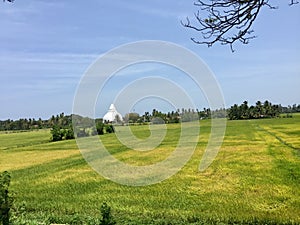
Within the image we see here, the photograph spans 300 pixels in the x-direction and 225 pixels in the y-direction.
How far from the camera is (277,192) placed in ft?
25.6

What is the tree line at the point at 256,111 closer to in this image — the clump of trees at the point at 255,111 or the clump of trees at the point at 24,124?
the clump of trees at the point at 255,111

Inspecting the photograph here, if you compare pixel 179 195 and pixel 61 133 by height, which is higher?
pixel 61 133

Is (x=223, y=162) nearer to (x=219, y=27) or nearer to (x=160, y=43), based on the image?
(x=160, y=43)

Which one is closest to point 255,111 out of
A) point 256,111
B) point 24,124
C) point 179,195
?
point 256,111

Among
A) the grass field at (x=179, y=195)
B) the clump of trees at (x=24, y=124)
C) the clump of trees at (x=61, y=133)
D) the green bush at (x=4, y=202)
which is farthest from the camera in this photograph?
the clump of trees at (x=24, y=124)

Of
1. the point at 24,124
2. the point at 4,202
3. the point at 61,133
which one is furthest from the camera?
the point at 24,124

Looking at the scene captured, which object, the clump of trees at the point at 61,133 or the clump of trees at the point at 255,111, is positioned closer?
the clump of trees at the point at 61,133

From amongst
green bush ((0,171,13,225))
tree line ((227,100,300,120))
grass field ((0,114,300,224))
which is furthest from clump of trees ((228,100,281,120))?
green bush ((0,171,13,225))

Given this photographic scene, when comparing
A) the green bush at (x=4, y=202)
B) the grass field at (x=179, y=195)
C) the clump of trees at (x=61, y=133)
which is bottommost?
the grass field at (x=179, y=195)

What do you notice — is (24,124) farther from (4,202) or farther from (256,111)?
(4,202)

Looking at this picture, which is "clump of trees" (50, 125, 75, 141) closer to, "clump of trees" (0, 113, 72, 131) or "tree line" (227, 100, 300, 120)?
"clump of trees" (0, 113, 72, 131)

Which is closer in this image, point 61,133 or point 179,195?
point 179,195

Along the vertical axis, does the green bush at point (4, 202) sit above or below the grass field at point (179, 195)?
above

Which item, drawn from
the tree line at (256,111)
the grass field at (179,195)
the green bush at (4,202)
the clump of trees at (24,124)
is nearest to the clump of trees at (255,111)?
the tree line at (256,111)
